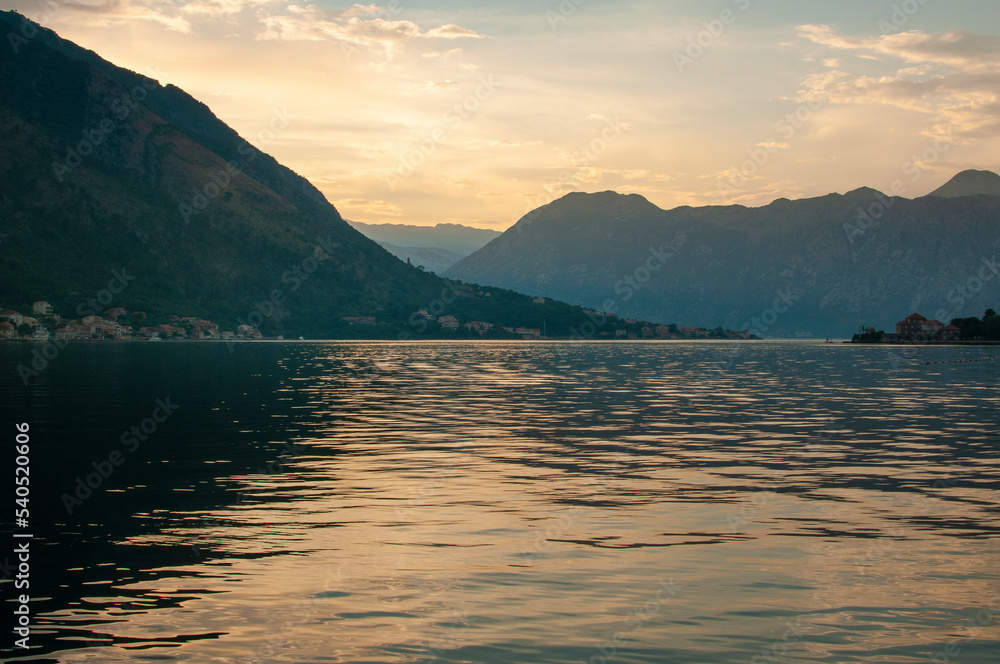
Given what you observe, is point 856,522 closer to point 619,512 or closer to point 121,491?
point 619,512

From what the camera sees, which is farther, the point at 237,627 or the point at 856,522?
the point at 856,522

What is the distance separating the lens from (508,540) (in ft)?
66.2

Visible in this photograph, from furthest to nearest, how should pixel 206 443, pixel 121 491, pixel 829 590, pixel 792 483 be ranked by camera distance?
pixel 206 443 < pixel 792 483 < pixel 121 491 < pixel 829 590

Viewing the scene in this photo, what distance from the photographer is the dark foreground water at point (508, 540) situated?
45.3 feet

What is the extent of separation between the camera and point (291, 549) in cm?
1920

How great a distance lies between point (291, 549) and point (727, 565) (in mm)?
9170

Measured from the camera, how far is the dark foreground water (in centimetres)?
1380

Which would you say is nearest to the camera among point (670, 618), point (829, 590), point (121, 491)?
point (670, 618)

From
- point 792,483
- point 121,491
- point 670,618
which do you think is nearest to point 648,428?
point 792,483

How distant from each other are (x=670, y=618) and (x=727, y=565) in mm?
3693

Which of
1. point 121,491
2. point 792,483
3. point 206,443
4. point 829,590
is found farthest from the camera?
point 206,443

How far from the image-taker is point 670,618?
14.7 meters

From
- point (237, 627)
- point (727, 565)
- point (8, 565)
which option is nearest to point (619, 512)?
point (727, 565)

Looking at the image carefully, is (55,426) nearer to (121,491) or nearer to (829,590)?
(121,491)
